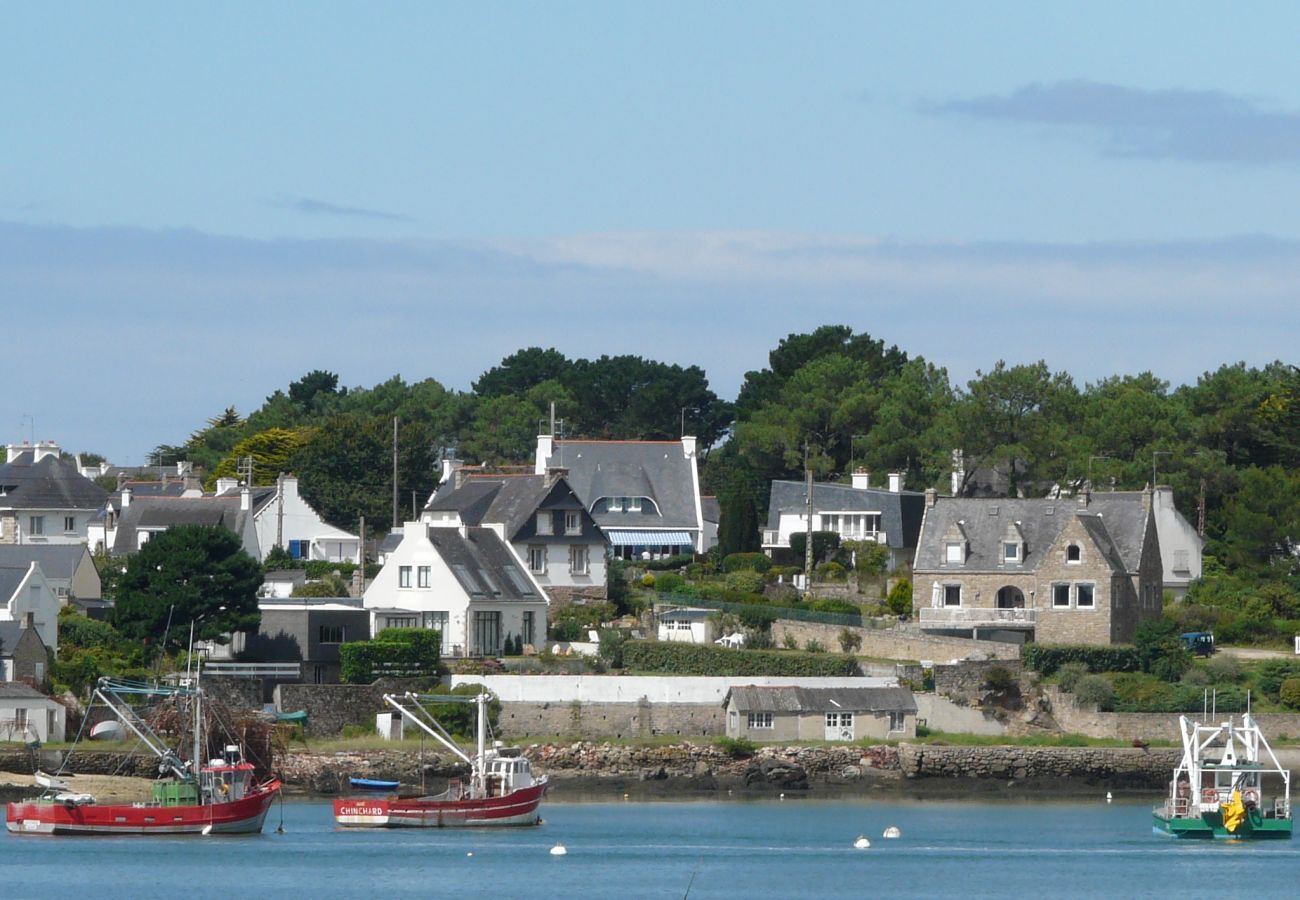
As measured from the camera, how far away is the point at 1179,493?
306ft

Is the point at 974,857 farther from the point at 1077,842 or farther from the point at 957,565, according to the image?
the point at 957,565

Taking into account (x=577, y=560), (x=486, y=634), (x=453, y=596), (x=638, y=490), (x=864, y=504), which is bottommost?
(x=486, y=634)

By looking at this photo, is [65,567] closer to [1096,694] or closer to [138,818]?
[138,818]

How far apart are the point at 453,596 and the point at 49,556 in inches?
586

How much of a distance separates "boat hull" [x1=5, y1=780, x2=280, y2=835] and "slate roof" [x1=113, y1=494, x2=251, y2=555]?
32810mm

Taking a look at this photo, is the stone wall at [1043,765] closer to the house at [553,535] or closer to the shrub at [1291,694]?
the shrub at [1291,694]

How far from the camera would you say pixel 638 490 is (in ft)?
336

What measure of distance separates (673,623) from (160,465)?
7072 centimetres

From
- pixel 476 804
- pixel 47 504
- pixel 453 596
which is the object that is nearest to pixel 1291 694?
pixel 476 804

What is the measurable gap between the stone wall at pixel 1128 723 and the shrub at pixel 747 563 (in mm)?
19808

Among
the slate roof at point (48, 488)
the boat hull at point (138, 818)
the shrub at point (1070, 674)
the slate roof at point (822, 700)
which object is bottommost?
the boat hull at point (138, 818)

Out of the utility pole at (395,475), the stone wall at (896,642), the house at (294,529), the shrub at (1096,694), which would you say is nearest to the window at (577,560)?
the stone wall at (896,642)

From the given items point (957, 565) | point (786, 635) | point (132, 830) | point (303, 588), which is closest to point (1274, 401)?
point (957, 565)

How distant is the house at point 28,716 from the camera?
2749 inches
